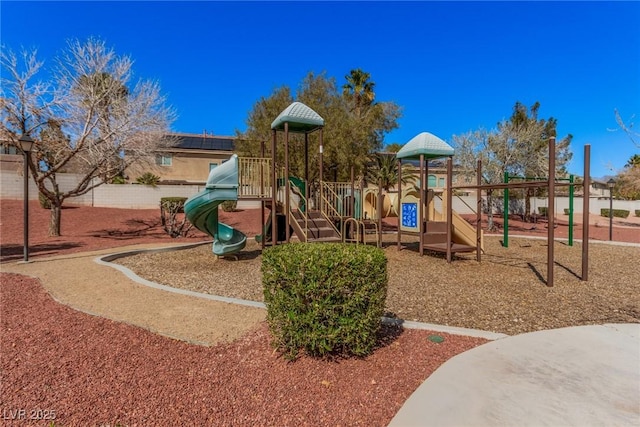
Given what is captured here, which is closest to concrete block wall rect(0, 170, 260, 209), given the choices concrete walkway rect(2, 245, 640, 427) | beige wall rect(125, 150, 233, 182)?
beige wall rect(125, 150, 233, 182)

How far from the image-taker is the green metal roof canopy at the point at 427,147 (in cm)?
1011

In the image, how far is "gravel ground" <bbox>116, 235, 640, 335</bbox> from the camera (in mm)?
4762

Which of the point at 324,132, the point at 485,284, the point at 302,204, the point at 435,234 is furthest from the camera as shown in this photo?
the point at 324,132

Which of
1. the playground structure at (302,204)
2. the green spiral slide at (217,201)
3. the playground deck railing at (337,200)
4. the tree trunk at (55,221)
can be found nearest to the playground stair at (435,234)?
the playground structure at (302,204)

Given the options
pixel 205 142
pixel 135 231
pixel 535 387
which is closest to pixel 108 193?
pixel 135 231

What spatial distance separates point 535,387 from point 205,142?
1376 inches

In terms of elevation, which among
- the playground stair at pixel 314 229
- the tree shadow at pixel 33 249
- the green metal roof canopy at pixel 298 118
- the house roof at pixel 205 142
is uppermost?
the house roof at pixel 205 142

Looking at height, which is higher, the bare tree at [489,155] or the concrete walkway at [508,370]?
the bare tree at [489,155]

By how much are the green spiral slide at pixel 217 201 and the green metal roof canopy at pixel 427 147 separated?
16.7 ft

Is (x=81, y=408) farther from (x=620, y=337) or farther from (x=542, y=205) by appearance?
(x=542, y=205)

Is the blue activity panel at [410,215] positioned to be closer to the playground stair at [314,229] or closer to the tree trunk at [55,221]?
the playground stair at [314,229]

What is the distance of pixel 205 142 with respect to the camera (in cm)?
3425

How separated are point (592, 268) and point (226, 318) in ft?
27.6

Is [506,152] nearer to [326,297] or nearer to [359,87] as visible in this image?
[359,87]
